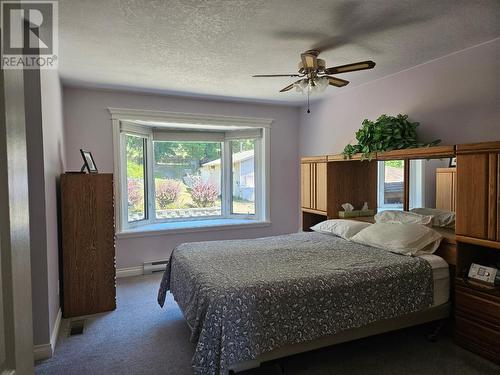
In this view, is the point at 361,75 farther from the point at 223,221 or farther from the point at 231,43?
the point at 223,221

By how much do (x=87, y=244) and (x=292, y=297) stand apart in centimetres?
215

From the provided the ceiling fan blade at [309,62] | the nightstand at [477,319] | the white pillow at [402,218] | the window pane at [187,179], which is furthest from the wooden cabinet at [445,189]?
the window pane at [187,179]

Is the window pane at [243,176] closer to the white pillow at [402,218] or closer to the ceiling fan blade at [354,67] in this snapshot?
the white pillow at [402,218]

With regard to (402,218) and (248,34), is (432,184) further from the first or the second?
(248,34)

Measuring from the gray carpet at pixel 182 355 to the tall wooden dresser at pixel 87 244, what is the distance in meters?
0.21

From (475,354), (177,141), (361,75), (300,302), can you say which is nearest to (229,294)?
(300,302)

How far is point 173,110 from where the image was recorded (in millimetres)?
4379

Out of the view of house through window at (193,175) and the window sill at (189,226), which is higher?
the view of house through window at (193,175)

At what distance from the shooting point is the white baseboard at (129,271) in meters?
4.20

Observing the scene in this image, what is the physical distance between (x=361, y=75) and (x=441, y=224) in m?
1.84

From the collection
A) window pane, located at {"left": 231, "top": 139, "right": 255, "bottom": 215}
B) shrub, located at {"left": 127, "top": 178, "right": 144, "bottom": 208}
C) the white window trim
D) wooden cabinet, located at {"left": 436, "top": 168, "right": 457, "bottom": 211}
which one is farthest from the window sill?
wooden cabinet, located at {"left": 436, "top": 168, "right": 457, "bottom": 211}

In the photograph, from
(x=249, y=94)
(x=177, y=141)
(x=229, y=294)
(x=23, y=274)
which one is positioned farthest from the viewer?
(x=177, y=141)

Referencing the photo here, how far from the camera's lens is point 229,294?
1.94 m

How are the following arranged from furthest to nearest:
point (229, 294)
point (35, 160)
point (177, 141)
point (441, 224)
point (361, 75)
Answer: point (177, 141), point (361, 75), point (441, 224), point (35, 160), point (229, 294)
